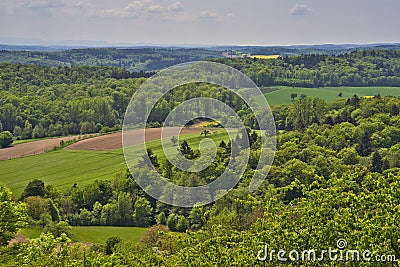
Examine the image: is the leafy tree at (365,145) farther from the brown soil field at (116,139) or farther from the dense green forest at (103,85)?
the dense green forest at (103,85)

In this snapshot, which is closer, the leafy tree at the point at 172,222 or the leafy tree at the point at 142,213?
the leafy tree at the point at 172,222

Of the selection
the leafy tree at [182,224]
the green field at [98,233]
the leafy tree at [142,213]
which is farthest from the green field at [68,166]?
the leafy tree at [182,224]

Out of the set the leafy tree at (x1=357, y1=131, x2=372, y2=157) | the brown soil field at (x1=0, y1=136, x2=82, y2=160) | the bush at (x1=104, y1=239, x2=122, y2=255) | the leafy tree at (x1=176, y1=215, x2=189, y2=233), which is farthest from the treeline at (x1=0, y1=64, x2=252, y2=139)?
the bush at (x1=104, y1=239, x2=122, y2=255)

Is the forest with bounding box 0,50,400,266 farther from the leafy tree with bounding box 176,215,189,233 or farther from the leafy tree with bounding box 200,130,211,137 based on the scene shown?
the leafy tree with bounding box 200,130,211,137

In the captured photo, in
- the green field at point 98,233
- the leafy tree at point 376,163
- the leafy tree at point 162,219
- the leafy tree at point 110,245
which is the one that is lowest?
the green field at point 98,233

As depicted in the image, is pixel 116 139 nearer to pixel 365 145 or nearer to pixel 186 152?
pixel 186 152

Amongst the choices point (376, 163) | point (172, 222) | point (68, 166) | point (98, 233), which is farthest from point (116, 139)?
point (376, 163)

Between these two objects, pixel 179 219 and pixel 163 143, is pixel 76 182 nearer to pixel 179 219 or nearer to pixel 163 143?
pixel 163 143
